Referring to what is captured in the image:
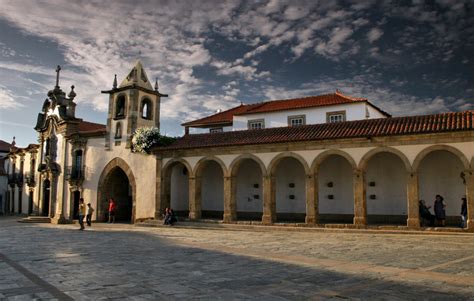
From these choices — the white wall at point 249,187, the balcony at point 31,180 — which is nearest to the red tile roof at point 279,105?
the white wall at point 249,187

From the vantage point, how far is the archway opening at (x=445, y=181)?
17.8 metres

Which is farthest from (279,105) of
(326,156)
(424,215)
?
(424,215)

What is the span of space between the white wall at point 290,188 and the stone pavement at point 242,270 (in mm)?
7258

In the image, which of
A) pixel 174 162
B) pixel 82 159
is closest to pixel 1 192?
pixel 82 159

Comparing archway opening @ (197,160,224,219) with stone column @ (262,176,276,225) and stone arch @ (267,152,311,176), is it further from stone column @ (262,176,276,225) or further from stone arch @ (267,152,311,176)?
stone arch @ (267,152,311,176)

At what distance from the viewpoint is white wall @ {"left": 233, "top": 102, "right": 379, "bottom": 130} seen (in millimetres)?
27000

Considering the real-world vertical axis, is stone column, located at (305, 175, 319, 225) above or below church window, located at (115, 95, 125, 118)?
below

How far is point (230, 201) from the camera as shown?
20781mm

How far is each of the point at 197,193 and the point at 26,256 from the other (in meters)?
11.8

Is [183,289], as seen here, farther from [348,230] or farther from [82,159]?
[82,159]

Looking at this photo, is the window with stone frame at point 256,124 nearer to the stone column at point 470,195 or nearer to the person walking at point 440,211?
the person walking at point 440,211

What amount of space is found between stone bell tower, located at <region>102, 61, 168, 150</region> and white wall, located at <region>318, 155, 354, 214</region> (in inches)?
483

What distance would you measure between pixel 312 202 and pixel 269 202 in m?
2.13

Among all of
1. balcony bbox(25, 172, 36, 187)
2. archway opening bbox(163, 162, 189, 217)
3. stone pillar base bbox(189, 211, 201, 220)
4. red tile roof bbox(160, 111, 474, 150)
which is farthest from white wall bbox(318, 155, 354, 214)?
balcony bbox(25, 172, 36, 187)
